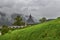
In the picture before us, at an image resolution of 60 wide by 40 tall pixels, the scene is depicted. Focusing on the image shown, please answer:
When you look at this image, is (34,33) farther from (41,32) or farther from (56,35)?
(56,35)

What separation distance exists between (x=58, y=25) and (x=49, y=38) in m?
2.97

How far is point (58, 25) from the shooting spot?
78.1 feet

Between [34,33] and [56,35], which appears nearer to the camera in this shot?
[56,35]

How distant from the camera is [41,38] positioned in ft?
72.6

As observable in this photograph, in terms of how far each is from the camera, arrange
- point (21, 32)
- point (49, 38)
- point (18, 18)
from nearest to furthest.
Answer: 1. point (49, 38)
2. point (21, 32)
3. point (18, 18)

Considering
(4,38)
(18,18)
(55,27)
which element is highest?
(55,27)

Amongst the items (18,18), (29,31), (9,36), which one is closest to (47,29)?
(29,31)

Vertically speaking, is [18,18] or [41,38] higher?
[41,38]

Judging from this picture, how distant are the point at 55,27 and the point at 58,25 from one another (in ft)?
1.87

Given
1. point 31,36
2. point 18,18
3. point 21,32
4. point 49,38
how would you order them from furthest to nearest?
point 18,18, point 21,32, point 31,36, point 49,38

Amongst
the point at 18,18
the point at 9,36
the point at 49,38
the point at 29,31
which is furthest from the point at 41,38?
the point at 18,18

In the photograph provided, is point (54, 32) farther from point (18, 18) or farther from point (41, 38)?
point (18, 18)

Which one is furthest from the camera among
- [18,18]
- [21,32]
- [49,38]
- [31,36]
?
[18,18]

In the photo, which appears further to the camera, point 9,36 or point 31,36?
point 9,36
